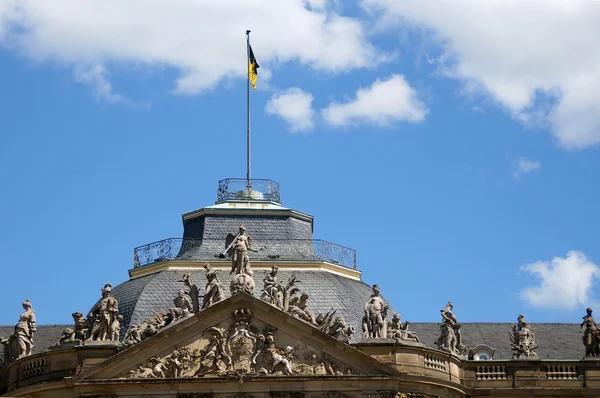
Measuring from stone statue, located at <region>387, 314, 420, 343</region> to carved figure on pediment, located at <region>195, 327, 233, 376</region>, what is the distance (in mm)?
7280

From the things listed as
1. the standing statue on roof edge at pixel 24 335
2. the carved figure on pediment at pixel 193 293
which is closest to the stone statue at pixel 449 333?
the carved figure on pediment at pixel 193 293

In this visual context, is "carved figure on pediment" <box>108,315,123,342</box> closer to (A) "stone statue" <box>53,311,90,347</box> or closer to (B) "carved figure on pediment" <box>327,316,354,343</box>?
(A) "stone statue" <box>53,311,90,347</box>

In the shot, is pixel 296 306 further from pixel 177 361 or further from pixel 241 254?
pixel 177 361

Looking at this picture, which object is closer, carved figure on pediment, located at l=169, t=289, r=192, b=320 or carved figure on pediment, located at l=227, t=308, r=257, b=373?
carved figure on pediment, located at l=227, t=308, r=257, b=373

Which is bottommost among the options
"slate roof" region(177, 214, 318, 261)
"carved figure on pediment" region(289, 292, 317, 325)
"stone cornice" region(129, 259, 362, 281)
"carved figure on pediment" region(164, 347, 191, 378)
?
"carved figure on pediment" region(164, 347, 191, 378)

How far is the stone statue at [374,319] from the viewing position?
86.6 meters

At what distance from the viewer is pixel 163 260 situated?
94.2m

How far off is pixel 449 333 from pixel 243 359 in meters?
9.99

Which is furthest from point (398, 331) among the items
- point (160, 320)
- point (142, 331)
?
point (142, 331)

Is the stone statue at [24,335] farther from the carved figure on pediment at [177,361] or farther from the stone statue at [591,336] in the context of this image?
the stone statue at [591,336]

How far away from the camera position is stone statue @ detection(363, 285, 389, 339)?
284 ft

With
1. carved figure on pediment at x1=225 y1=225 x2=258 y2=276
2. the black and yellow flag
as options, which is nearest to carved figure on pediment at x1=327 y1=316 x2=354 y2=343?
carved figure on pediment at x1=225 y1=225 x2=258 y2=276

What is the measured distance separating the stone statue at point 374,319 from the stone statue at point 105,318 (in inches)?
432

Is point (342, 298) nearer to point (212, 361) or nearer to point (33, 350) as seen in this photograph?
point (212, 361)
